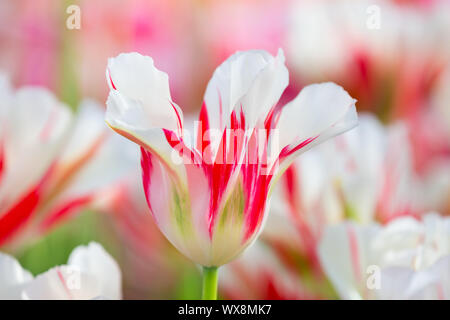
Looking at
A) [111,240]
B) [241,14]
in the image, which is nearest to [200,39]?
[241,14]

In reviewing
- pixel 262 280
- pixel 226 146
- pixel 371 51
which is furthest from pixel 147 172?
pixel 371 51

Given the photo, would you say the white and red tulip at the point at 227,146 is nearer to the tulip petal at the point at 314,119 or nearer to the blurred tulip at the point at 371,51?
the tulip petal at the point at 314,119

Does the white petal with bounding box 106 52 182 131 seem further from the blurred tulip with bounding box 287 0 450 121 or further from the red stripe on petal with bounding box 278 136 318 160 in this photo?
the blurred tulip with bounding box 287 0 450 121

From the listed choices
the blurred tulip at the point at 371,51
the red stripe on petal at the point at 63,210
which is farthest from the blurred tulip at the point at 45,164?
the blurred tulip at the point at 371,51

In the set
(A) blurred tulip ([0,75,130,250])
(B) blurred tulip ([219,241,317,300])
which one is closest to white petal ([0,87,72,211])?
(A) blurred tulip ([0,75,130,250])

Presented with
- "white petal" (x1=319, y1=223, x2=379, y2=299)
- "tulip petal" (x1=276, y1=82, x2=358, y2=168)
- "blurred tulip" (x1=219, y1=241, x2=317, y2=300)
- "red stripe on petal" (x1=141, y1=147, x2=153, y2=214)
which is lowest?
"blurred tulip" (x1=219, y1=241, x2=317, y2=300)

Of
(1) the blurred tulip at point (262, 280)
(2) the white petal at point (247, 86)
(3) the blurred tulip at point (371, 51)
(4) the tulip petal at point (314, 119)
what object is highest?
(3) the blurred tulip at point (371, 51)

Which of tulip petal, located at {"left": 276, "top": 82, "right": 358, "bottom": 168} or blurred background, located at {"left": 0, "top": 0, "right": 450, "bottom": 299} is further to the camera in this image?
blurred background, located at {"left": 0, "top": 0, "right": 450, "bottom": 299}

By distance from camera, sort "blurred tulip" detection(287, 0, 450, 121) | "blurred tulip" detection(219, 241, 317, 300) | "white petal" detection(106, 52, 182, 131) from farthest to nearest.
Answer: "blurred tulip" detection(287, 0, 450, 121)
"blurred tulip" detection(219, 241, 317, 300)
"white petal" detection(106, 52, 182, 131)
